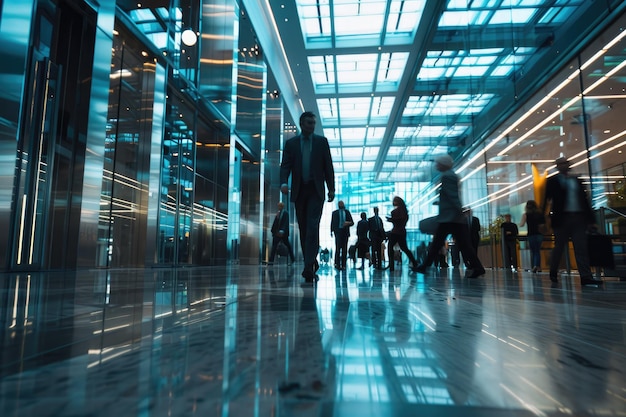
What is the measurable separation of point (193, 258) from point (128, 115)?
4007 mm

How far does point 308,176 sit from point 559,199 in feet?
10.6

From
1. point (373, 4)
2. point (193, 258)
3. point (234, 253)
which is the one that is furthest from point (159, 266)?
point (373, 4)

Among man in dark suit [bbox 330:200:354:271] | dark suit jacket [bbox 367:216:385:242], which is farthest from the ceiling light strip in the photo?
man in dark suit [bbox 330:200:354:271]

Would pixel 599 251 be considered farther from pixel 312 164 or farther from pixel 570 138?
pixel 570 138

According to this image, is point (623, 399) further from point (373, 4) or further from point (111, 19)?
point (373, 4)

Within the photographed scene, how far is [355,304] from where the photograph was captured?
74.6 inches

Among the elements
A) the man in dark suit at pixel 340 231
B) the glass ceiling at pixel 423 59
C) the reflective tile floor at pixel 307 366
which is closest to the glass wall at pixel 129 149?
the man in dark suit at pixel 340 231

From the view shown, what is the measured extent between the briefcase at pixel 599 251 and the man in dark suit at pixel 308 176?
137 inches

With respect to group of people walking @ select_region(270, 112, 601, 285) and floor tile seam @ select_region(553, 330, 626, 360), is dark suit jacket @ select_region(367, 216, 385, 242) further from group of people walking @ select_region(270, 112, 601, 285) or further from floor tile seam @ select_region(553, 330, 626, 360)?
floor tile seam @ select_region(553, 330, 626, 360)

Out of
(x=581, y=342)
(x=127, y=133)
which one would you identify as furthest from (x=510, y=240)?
(x=581, y=342)

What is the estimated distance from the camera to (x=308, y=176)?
437cm

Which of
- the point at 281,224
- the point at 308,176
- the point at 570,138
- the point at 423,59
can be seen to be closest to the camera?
the point at 308,176

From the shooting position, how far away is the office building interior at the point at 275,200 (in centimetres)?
62

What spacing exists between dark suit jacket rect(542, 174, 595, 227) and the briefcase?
377 millimetres
